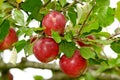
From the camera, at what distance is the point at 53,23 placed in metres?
1.57

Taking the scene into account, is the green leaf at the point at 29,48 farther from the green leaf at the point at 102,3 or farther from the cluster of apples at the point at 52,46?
the green leaf at the point at 102,3

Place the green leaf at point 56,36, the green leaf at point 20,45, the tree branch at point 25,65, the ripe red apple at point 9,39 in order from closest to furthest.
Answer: the green leaf at point 56,36
the green leaf at point 20,45
the ripe red apple at point 9,39
the tree branch at point 25,65

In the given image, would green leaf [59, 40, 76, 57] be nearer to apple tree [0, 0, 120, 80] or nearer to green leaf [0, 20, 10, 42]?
apple tree [0, 0, 120, 80]

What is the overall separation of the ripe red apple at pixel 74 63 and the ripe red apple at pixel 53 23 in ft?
0.54

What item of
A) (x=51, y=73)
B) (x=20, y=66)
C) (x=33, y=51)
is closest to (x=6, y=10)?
(x=33, y=51)

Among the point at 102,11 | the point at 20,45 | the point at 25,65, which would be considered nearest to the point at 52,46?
the point at 20,45

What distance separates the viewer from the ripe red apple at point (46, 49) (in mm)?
1588

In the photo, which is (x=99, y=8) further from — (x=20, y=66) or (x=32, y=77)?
(x=32, y=77)

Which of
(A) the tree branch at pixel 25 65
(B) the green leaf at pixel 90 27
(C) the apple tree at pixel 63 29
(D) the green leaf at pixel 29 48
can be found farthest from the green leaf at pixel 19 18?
(A) the tree branch at pixel 25 65

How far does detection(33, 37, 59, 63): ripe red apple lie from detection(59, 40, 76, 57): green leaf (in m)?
0.02

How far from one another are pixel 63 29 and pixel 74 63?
0.19 meters

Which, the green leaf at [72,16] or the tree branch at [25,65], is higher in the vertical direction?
the green leaf at [72,16]

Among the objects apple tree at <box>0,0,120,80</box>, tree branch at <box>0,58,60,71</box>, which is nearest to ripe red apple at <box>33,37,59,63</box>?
apple tree at <box>0,0,120,80</box>

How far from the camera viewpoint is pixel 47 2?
1661 mm
